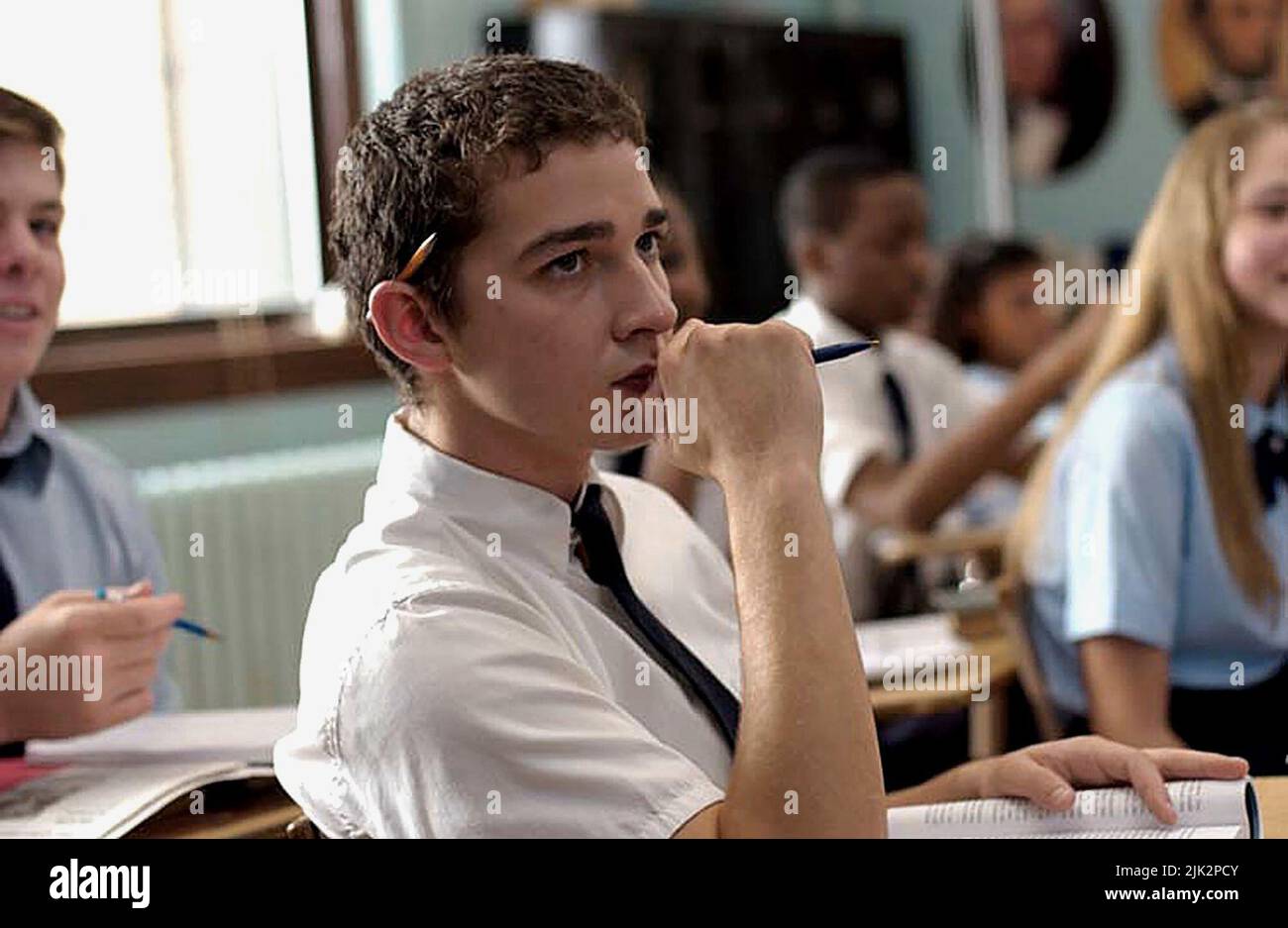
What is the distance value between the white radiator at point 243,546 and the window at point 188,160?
0.78 ft

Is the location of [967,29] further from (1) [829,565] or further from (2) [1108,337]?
(1) [829,565]

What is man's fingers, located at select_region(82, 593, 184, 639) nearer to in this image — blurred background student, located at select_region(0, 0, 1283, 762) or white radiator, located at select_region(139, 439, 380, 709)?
blurred background student, located at select_region(0, 0, 1283, 762)

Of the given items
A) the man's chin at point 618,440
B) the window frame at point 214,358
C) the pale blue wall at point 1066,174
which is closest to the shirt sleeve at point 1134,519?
the man's chin at point 618,440

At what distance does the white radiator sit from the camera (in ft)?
6.21

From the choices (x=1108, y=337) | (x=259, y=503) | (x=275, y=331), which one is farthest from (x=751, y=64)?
(x=1108, y=337)

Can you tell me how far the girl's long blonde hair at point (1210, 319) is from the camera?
70.6 inches

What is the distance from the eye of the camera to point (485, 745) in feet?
3.11

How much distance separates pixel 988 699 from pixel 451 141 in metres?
1.20

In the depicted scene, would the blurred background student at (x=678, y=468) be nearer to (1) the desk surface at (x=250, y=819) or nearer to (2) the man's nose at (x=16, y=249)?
(1) the desk surface at (x=250, y=819)

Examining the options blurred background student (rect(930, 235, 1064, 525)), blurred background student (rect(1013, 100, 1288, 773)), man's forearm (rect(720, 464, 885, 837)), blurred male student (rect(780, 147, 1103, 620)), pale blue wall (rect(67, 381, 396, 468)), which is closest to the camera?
man's forearm (rect(720, 464, 885, 837))

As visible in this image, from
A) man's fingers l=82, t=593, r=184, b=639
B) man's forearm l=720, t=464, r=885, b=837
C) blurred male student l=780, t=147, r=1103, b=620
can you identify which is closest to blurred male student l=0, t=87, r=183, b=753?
man's fingers l=82, t=593, r=184, b=639

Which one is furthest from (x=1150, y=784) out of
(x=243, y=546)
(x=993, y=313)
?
(x=993, y=313)

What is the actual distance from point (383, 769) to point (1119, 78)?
16.8 ft
